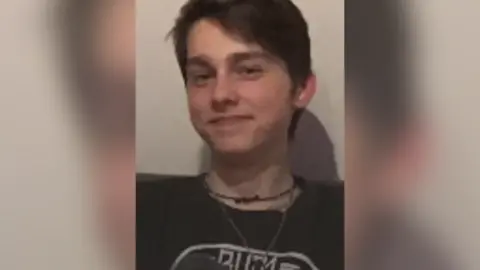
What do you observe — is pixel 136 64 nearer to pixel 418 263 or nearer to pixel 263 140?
pixel 263 140

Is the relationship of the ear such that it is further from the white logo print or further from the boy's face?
the white logo print

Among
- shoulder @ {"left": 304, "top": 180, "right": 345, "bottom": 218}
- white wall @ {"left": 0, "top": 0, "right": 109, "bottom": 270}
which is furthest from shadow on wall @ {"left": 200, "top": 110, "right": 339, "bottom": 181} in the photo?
white wall @ {"left": 0, "top": 0, "right": 109, "bottom": 270}

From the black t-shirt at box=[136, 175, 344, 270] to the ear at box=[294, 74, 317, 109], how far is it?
8 centimetres

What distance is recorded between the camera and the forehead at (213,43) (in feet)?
2.08

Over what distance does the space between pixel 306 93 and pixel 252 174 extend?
99 millimetres

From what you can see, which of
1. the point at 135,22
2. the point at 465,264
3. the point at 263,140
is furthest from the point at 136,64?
the point at 465,264

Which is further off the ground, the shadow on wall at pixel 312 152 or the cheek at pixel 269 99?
the cheek at pixel 269 99

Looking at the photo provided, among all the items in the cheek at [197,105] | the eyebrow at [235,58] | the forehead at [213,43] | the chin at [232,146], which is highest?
the forehead at [213,43]

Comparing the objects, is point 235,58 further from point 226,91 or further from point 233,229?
point 233,229

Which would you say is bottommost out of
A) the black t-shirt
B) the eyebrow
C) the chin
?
the black t-shirt

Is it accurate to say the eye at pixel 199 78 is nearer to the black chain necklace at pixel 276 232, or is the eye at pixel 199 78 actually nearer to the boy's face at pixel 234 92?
the boy's face at pixel 234 92

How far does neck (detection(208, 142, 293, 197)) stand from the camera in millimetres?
644

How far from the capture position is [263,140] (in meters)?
0.64

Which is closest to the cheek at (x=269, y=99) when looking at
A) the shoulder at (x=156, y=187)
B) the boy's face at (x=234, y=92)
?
the boy's face at (x=234, y=92)
